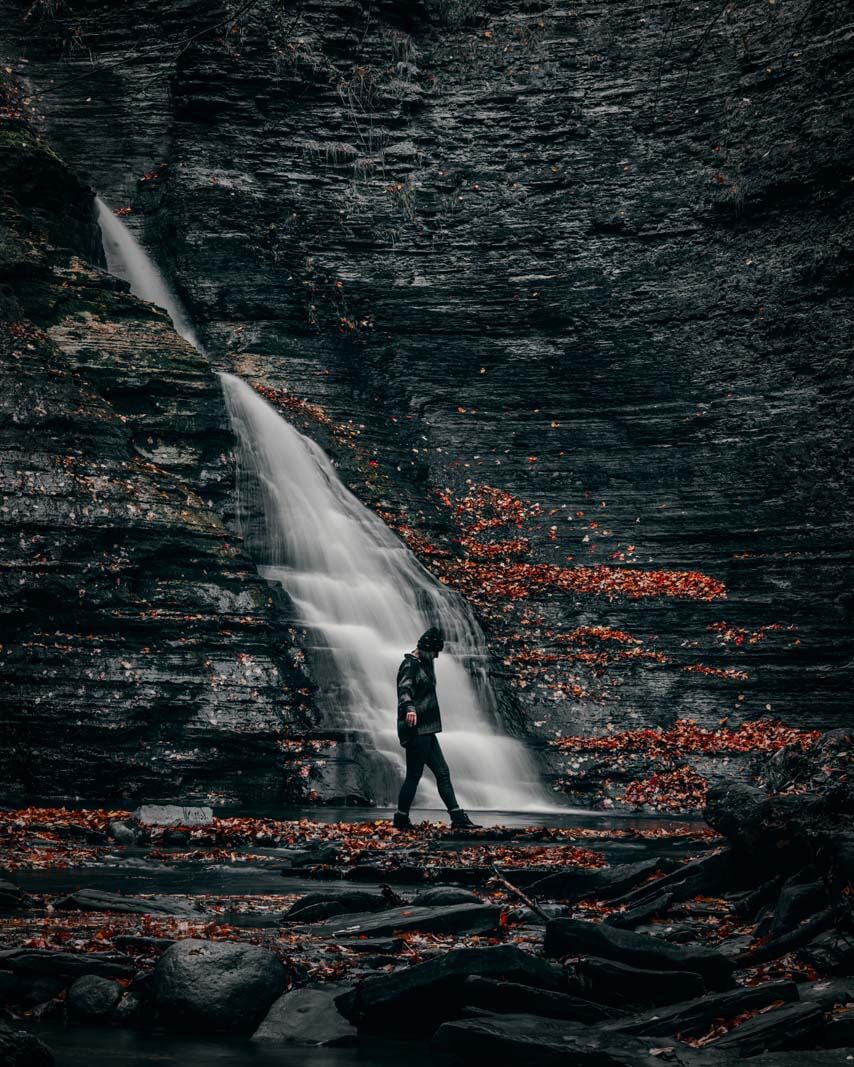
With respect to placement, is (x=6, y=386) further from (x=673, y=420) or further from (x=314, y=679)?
(x=673, y=420)

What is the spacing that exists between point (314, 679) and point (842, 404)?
10.2m

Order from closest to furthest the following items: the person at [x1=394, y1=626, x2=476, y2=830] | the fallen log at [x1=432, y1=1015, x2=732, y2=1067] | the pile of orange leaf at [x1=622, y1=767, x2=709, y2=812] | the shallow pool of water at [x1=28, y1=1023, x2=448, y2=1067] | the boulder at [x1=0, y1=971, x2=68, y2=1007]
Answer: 1. the fallen log at [x1=432, y1=1015, x2=732, y2=1067]
2. the shallow pool of water at [x1=28, y1=1023, x2=448, y2=1067]
3. the boulder at [x1=0, y1=971, x2=68, y2=1007]
4. the person at [x1=394, y1=626, x2=476, y2=830]
5. the pile of orange leaf at [x1=622, y1=767, x2=709, y2=812]

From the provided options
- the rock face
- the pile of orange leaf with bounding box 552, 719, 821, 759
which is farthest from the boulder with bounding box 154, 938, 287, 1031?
the pile of orange leaf with bounding box 552, 719, 821, 759

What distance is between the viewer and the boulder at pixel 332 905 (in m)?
5.41

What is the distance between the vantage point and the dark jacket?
9.73 m

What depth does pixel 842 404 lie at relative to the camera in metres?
17.2

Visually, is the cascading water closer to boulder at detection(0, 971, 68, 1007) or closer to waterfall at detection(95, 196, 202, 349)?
waterfall at detection(95, 196, 202, 349)

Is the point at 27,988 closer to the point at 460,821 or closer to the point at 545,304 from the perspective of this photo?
the point at 460,821

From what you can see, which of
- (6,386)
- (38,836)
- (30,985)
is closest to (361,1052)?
(30,985)

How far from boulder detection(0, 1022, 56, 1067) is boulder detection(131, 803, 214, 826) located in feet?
21.5

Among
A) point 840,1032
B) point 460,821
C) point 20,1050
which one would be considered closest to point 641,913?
point 840,1032

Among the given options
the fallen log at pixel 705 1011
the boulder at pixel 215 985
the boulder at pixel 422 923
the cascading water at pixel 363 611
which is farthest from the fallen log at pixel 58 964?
the cascading water at pixel 363 611

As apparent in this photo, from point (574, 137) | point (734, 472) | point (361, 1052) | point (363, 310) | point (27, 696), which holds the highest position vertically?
point (574, 137)

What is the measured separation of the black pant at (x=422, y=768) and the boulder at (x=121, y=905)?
3987 mm
